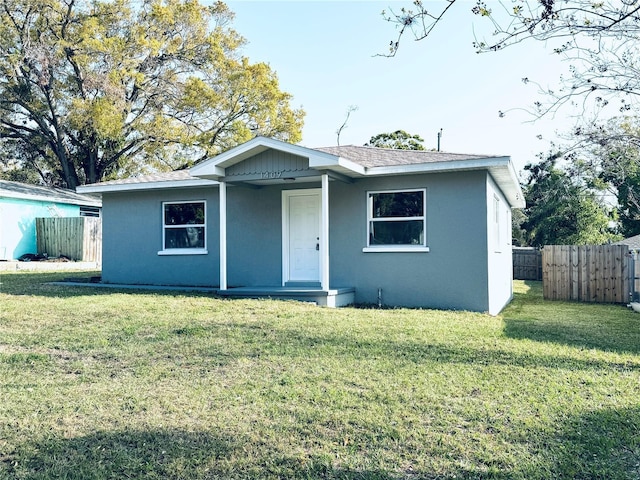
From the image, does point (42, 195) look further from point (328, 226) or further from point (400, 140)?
point (400, 140)

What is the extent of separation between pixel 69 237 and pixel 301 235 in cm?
1377

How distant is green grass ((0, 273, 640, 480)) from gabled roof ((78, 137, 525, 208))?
3.27 metres

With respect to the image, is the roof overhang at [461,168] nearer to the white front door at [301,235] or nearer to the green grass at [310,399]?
the white front door at [301,235]

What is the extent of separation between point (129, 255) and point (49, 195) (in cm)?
1178

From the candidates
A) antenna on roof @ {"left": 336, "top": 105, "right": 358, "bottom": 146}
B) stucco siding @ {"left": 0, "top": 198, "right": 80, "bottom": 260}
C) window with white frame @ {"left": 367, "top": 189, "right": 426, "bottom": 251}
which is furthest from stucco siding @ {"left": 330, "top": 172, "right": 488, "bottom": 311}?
antenna on roof @ {"left": 336, "top": 105, "right": 358, "bottom": 146}

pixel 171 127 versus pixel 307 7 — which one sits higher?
pixel 171 127

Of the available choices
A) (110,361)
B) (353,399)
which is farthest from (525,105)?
(110,361)

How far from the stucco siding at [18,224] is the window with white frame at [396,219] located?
16294mm

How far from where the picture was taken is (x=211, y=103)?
1093 inches

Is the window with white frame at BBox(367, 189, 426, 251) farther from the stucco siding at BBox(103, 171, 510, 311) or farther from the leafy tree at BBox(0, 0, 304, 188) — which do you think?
the leafy tree at BBox(0, 0, 304, 188)

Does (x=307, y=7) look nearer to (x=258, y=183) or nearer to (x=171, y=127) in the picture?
(x=258, y=183)

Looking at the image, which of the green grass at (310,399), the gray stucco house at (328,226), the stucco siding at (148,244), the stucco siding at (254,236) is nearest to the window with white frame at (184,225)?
the gray stucco house at (328,226)

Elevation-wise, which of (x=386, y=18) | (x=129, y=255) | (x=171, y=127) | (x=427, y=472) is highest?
(x=171, y=127)

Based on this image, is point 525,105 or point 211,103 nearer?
point 525,105
